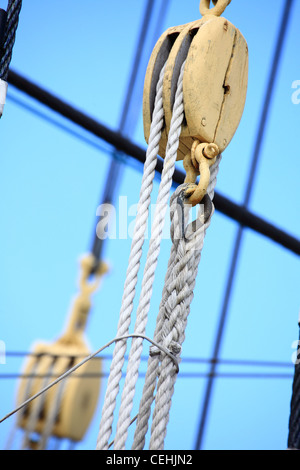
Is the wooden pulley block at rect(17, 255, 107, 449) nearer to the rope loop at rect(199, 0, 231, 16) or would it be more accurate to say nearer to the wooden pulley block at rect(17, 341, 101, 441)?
the wooden pulley block at rect(17, 341, 101, 441)

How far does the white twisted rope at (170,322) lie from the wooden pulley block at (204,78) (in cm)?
8

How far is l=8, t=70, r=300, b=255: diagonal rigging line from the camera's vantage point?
1789 mm

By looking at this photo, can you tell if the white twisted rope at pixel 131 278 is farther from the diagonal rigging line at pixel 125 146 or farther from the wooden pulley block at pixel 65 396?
the wooden pulley block at pixel 65 396

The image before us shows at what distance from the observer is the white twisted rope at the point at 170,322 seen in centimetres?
70

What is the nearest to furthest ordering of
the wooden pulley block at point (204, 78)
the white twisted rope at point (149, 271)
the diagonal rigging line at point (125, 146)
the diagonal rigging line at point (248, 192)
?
the white twisted rope at point (149, 271) < the wooden pulley block at point (204, 78) < the diagonal rigging line at point (125, 146) < the diagonal rigging line at point (248, 192)

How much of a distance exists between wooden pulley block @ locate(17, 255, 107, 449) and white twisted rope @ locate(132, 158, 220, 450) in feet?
7.50

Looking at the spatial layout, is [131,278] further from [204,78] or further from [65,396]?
[65,396]

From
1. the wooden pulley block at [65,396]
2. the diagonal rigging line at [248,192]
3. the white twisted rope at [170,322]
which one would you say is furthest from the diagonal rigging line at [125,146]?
the wooden pulley block at [65,396]

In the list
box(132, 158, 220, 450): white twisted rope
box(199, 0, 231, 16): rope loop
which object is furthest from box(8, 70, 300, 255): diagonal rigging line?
box(132, 158, 220, 450): white twisted rope

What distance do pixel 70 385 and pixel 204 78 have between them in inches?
97.4

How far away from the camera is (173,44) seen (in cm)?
83

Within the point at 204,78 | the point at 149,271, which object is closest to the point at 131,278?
the point at 149,271

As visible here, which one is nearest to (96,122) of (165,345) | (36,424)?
(165,345)

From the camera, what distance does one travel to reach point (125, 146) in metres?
1.99
